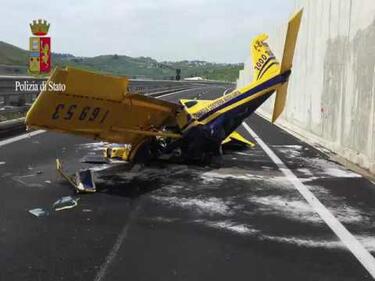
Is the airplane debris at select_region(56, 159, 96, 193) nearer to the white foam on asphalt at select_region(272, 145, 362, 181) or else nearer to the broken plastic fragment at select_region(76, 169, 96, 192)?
the broken plastic fragment at select_region(76, 169, 96, 192)

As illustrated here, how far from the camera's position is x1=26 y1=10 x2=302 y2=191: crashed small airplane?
8.88 meters

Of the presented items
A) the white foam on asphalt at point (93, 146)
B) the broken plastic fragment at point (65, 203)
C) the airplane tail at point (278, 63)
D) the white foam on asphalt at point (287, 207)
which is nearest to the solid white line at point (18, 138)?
the white foam on asphalt at point (93, 146)

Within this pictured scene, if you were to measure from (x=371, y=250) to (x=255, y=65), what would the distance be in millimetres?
6624

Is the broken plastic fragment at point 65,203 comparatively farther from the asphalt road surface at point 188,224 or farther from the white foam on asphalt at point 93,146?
the white foam on asphalt at point 93,146

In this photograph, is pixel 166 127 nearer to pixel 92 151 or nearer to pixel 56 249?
pixel 92 151

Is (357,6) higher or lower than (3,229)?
higher

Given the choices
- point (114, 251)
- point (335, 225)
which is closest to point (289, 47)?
point (335, 225)

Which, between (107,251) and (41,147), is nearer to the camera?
(107,251)

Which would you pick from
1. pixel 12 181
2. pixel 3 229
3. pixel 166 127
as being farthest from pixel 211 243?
pixel 166 127

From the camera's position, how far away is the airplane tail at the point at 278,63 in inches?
453

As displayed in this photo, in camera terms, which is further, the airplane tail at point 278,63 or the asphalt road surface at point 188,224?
the airplane tail at point 278,63

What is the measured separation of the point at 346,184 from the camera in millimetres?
9617

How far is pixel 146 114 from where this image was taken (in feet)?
34.1

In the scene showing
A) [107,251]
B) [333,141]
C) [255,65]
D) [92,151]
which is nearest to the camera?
[107,251]
